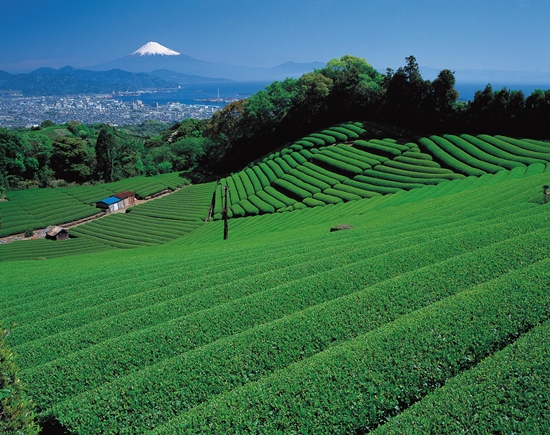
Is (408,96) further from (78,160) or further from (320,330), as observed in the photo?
(78,160)

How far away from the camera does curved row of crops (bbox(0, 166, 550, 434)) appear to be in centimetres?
693

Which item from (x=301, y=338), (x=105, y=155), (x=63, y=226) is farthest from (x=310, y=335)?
(x=105, y=155)

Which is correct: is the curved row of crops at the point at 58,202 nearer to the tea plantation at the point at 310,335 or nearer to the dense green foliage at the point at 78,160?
the dense green foliage at the point at 78,160

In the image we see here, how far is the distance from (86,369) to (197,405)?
338cm

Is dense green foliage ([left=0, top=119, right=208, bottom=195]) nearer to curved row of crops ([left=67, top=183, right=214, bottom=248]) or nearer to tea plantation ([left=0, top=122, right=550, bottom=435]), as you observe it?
curved row of crops ([left=67, top=183, right=214, bottom=248])

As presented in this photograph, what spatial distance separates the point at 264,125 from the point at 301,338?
6730 centimetres

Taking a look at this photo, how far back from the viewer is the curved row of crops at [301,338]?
6930mm

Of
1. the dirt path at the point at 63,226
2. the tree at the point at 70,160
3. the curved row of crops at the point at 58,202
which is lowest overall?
the dirt path at the point at 63,226

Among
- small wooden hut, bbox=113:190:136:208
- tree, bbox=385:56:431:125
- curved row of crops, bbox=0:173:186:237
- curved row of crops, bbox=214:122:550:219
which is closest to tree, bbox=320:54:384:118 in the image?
tree, bbox=385:56:431:125

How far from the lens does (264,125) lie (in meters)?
73.0

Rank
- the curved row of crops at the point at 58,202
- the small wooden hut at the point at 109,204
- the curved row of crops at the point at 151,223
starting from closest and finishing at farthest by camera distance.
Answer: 1. the curved row of crops at the point at 151,223
2. the curved row of crops at the point at 58,202
3. the small wooden hut at the point at 109,204

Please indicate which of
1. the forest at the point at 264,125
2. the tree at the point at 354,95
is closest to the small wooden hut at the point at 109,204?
the forest at the point at 264,125

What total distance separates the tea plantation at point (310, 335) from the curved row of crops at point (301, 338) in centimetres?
4

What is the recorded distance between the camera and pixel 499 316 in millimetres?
8891
